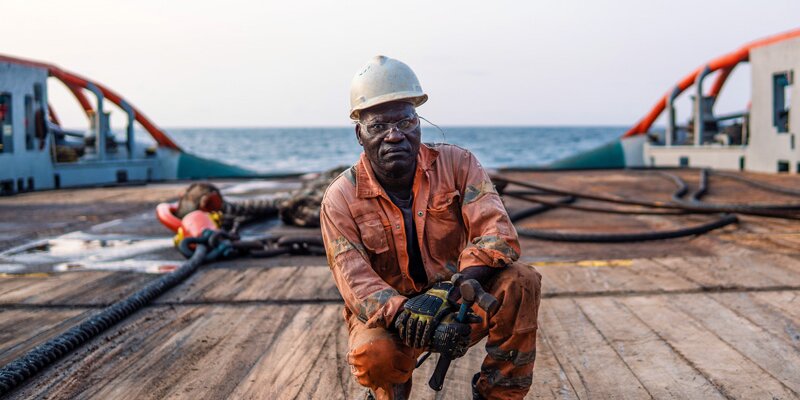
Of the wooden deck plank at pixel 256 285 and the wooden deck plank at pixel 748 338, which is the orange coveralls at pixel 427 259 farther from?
the wooden deck plank at pixel 256 285

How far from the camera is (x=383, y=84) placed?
8.67 ft

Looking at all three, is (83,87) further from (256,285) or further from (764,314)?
(764,314)

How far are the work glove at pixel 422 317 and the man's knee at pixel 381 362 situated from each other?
0.06 metres

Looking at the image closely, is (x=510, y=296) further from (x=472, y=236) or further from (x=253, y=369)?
(x=253, y=369)

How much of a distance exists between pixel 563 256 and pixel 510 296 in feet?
11.8

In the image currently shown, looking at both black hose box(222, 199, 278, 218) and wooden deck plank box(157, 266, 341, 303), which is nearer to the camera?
wooden deck plank box(157, 266, 341, 303)

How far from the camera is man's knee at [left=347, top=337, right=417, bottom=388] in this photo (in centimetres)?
240

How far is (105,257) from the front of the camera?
6344mm

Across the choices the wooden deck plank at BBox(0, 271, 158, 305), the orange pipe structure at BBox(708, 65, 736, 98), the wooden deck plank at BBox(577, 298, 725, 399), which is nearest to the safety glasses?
the wooden deck plank at BBox(577, 298, 725, 399)

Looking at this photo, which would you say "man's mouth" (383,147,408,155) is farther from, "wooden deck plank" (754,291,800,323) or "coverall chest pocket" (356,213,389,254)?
"wooden deck plank" (754,291,800,323)

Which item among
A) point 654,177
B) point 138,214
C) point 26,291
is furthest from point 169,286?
point 654,177

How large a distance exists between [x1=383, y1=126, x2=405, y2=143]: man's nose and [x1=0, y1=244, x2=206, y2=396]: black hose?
6.29ft

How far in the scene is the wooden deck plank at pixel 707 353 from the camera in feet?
9.41

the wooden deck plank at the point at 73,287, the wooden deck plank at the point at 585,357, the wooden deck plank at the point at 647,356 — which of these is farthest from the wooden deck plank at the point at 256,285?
the wooden deck plank at the point at 647,356
